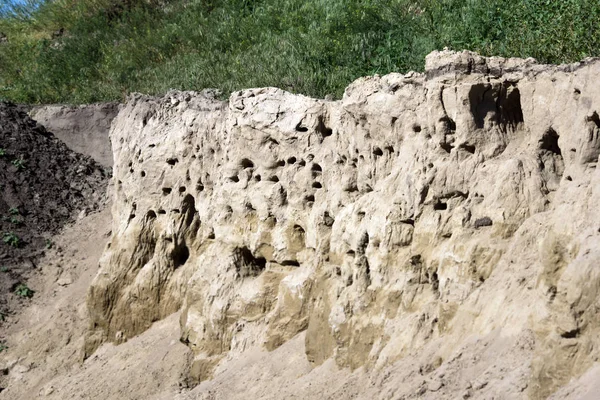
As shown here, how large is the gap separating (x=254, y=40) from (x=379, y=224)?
9539 mm

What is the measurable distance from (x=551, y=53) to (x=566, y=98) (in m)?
3.32

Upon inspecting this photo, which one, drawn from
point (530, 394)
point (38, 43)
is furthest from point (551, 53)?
point (38, 43)

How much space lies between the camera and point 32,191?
732 inches

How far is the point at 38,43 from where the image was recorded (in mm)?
25734

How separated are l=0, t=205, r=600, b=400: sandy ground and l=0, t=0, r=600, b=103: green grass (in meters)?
3.99

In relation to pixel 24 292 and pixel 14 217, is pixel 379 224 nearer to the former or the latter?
pixel 24 292

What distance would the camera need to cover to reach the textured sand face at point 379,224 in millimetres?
8172

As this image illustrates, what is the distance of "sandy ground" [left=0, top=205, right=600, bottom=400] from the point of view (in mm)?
8078

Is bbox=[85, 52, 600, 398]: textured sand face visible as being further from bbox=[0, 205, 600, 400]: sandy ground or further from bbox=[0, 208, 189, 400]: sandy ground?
bbox=[0, 208, 189, 400]: sandy ground

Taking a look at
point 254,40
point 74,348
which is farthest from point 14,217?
point 254,40

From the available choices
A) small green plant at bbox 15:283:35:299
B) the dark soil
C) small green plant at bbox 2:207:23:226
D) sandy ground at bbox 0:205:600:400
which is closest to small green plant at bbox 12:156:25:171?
the dark soil

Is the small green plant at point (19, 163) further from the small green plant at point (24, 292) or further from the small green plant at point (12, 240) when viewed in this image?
the small green plant at point (24, 292)

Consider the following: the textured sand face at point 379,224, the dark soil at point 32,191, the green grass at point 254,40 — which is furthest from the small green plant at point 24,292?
the green grass at point 254,40

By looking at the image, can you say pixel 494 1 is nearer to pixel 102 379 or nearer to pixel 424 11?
pixel 424 11
